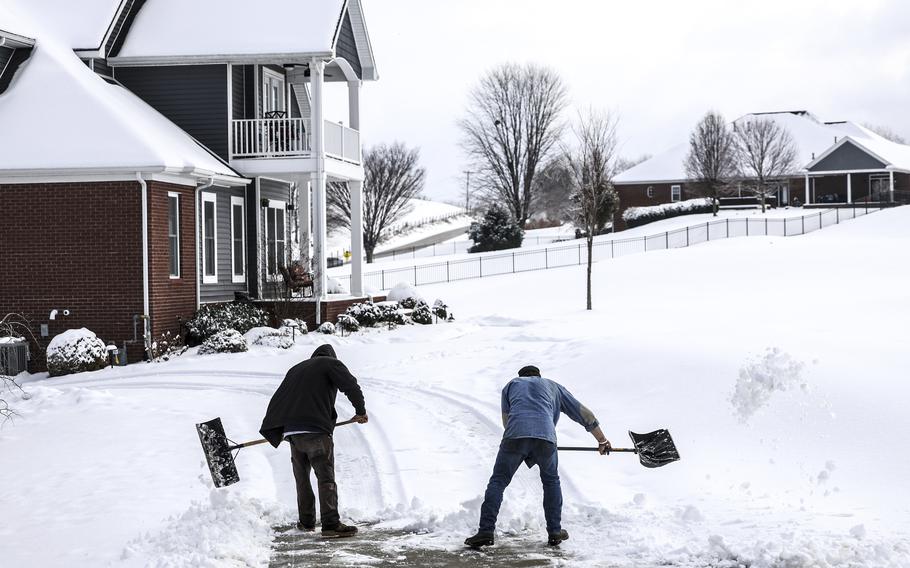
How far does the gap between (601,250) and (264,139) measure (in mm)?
30952

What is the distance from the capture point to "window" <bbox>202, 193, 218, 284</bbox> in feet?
85.6

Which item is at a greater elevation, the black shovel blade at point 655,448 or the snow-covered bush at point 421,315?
the snow-covered bush at point 421,315

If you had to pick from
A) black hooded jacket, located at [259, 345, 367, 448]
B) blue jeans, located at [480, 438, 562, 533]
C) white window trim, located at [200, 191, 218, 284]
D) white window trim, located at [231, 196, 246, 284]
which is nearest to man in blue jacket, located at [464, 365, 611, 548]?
blue jeans, located at [480, 438, 562, 533]

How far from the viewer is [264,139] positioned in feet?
89.1

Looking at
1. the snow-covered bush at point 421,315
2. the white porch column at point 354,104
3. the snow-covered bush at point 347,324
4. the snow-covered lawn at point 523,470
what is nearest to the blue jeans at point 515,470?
the snow-covered lawn at point 523,470

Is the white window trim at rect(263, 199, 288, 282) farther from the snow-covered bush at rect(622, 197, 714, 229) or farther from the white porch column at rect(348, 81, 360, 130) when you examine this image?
the snow-covered bush at rect(622, 197, 714, 229)

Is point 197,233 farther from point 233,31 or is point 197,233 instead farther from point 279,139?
point 233,31

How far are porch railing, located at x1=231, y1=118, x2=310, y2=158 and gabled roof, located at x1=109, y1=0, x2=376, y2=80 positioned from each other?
5.05 feet

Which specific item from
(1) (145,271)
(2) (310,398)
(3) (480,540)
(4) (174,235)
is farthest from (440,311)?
(3) (480,540)

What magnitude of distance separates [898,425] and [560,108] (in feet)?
215

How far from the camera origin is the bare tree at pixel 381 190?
71062 millimetres

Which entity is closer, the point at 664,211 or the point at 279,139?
the point at 279,139

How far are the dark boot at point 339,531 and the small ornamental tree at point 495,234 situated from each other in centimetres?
5127

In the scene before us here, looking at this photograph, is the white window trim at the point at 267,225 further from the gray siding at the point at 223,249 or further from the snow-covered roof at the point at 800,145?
the snow-covered roof at the point at 800,145
